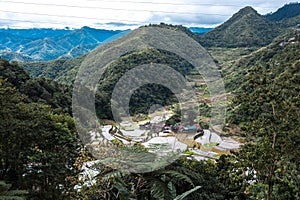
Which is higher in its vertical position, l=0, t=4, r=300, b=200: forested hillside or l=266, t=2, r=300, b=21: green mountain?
l=266, t=2, r=300, b=21: green mountain

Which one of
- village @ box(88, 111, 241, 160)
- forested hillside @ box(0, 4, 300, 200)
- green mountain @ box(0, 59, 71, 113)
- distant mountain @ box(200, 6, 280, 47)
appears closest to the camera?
forested hillside @ box(0, 4, 300, 200)

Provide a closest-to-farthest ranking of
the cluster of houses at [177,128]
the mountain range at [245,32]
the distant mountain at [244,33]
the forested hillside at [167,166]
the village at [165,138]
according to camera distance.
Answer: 1. the forested hillside at [167,166]
2. the village at [165,138]
3. the cluster of houses at [177,128]
4. the distant mountain at [244,33]
5. the mountain range at [245,32]

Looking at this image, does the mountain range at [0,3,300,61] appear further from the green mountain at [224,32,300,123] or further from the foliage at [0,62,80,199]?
the foliage at [0,62,80,199]

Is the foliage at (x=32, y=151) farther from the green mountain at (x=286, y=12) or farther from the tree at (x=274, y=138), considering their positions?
the green mountain at (x=286, y=12)

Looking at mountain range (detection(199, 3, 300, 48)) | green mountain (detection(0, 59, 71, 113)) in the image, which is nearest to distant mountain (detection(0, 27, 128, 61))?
mountain range (detection(199, 3, 300, 48))

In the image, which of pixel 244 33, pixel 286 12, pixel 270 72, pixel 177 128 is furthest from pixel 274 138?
pixel 286 12

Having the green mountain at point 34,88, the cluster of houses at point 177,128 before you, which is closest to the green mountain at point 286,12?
the green mountain at point 34,88

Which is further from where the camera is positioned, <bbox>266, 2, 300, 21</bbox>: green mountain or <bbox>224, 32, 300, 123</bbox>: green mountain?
<bbox>266, 2, 300, 21</bbox>: green mountain

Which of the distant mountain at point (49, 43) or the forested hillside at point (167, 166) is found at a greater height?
the distant mountain at point (49, 43)
